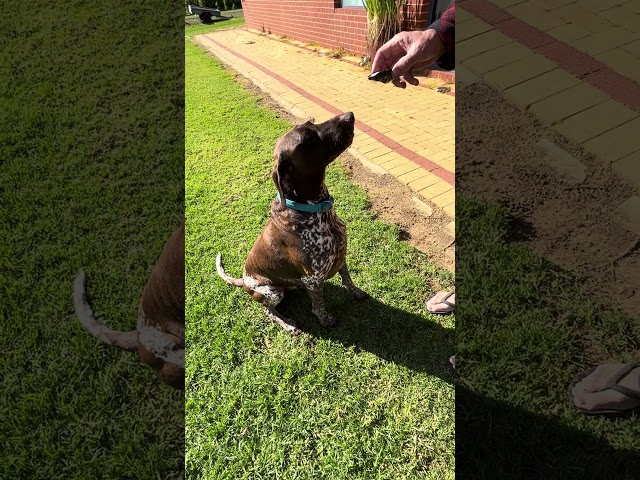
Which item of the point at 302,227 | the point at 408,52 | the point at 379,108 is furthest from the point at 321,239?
the point at 379,108

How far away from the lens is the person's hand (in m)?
2.37

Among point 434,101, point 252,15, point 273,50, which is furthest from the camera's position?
point 252,15

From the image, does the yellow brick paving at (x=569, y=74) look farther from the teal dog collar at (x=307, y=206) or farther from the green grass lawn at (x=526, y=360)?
the teal dog collar at (x=307, y=206)

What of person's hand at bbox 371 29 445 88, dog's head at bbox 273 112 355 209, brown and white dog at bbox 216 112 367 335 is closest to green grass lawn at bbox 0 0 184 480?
brown and white dog at bbox 216 112 367 335

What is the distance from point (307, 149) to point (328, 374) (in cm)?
151

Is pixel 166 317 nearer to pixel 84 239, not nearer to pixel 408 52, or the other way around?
pixel 408 52

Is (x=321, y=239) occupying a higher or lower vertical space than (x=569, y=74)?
lower

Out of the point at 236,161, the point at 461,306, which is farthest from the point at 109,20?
the point at 461,306

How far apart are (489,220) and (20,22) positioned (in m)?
11.8

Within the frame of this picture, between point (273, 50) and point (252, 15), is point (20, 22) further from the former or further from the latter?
point (252, 15)

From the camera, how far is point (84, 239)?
12.7 feet

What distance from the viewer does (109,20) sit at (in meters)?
8.97

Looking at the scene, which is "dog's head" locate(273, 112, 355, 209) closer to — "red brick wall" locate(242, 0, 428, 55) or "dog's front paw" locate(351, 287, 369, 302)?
"dog's front paw" locate(351, 287, 369, 302)

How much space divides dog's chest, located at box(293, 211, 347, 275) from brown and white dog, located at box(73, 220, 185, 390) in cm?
78
